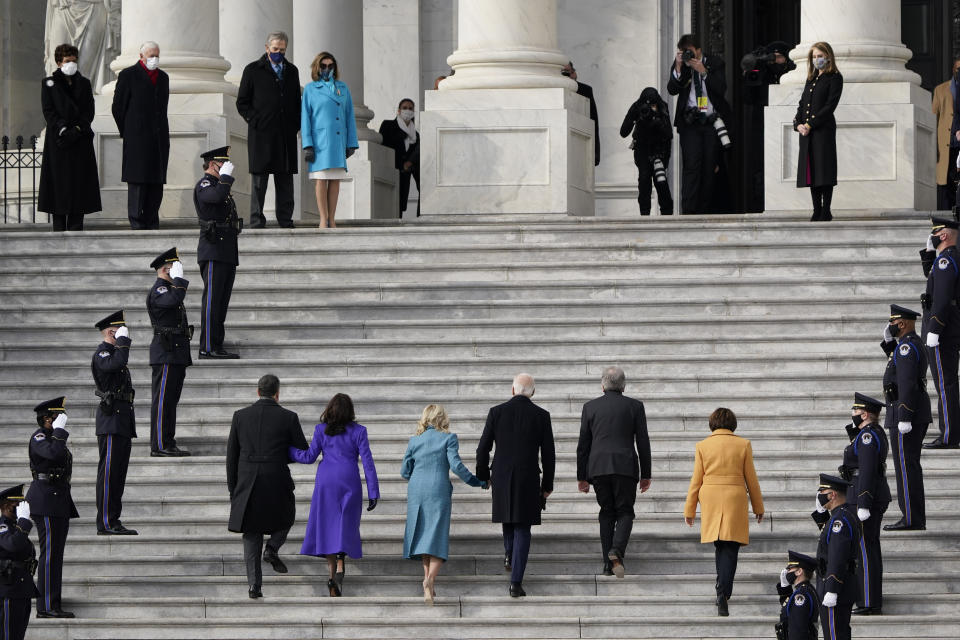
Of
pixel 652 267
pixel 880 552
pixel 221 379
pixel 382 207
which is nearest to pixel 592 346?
pixel 652 267

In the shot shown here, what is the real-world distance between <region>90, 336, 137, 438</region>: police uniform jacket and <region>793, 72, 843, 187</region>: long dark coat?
7594mm

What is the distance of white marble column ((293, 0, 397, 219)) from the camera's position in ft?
87.6

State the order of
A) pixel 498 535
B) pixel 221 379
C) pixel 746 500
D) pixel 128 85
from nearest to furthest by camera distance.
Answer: pixel 746 500
pixel 498 535
pixel 221 379
pixel 128 85

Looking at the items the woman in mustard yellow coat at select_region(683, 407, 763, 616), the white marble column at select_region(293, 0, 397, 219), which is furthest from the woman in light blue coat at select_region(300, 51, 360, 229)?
the woman in mustard yellow coat at select_region(683, 407, 763, 616)

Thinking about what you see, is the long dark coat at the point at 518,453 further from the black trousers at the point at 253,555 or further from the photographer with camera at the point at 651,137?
the photographer with camera at the point at 651,137

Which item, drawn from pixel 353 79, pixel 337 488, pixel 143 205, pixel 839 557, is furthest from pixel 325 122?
pixel 839 557

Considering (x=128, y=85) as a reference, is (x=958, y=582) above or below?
below

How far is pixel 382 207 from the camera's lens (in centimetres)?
2727

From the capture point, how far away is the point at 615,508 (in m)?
14.9

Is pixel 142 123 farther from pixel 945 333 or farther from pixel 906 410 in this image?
pixel 906 410

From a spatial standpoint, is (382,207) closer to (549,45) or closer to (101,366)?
(549,45)

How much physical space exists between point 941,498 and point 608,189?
13223 millimetres

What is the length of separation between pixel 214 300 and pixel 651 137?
723 cm

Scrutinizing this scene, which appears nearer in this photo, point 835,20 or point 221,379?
point 221,379
